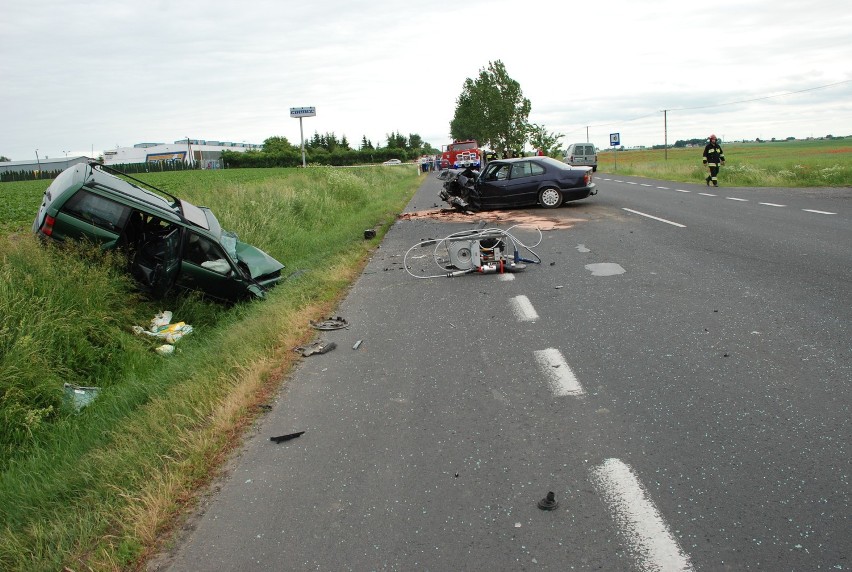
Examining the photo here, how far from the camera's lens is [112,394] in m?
6.79

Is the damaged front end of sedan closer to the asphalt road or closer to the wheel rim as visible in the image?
the wheel rim

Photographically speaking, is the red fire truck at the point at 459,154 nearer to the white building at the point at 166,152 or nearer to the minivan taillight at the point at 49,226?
the minivan taillight at the point at 49,226

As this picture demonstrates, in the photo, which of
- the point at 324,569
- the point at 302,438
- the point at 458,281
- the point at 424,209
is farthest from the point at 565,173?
the point at 324,569

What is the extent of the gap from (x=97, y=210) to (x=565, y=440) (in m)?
7.73

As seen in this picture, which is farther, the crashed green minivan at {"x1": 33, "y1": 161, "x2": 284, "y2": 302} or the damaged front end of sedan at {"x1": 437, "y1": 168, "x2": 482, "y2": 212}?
the damaged front end of sedan at {"x1": 437, "y1": 168, "x2": 482, "y2": 212}

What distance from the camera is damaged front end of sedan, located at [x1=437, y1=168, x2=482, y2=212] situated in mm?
19781

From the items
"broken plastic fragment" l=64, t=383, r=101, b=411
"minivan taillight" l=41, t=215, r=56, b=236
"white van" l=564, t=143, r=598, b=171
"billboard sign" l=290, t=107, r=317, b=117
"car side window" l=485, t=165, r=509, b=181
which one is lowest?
"broken plastic fragment" l=64, t=383, r=101, b=411

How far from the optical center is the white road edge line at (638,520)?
285 cm

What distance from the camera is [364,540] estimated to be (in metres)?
3.21

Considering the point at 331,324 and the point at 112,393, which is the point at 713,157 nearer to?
the point at 331,324

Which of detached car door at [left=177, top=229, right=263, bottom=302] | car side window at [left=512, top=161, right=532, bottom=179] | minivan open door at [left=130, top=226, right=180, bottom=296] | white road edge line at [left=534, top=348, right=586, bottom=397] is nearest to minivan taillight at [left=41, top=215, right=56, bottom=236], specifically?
minivan open door at [left=130, top=226, right=180, bottom=296]

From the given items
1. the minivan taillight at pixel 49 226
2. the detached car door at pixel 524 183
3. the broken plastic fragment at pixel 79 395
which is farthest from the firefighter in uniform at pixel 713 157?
the broken plastic fragment at pixel 79 395

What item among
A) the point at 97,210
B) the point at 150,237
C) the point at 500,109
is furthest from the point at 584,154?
the point at 97,210

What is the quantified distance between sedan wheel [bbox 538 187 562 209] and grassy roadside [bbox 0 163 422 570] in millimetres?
8509
